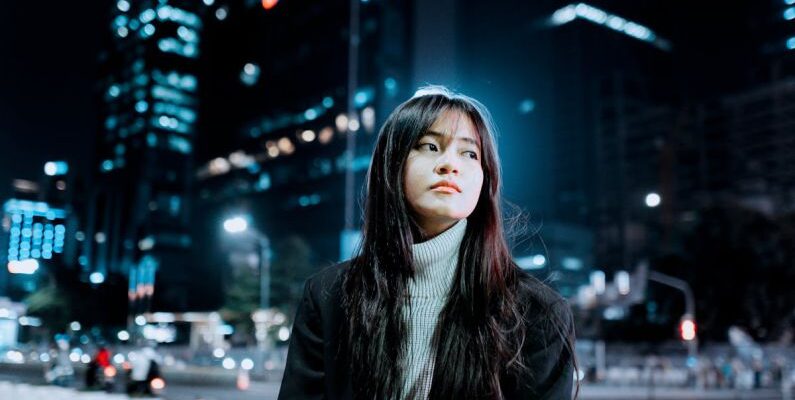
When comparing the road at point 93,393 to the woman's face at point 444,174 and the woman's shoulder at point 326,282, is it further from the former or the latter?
the woman's face at point 444,174

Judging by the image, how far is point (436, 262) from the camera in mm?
1452

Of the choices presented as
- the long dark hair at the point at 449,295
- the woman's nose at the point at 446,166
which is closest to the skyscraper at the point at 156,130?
the long dark hair at the point at 449,295

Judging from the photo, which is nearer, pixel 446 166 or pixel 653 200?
pixel 446 166

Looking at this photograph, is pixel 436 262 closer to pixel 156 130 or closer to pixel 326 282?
pixel 326 282

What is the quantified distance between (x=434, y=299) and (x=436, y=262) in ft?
0.25

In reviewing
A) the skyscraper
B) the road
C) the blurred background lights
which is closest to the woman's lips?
the road

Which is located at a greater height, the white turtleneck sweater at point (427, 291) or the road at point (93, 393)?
the white turtleneck sweater at point (427, 291)

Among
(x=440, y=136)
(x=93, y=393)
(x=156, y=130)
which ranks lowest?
(x=93, y=393)

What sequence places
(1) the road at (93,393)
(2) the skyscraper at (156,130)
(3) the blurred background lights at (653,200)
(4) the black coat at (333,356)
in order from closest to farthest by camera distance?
(4) the black coat at (333,356), (1) the road at (93,393), (3) the blurred background lights at (653,200), (2) the skyscraper at (156,130)

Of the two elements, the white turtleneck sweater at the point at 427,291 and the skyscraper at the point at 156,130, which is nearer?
the white turtleneck sweater at the point at 427,291

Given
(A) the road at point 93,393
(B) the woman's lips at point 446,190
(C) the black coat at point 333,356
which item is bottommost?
(A) the road at point 93,393

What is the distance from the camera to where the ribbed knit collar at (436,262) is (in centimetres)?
144

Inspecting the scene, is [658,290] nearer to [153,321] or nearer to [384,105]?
[384,105]

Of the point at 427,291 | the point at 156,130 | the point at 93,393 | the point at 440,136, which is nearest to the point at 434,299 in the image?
the point at 427,291
